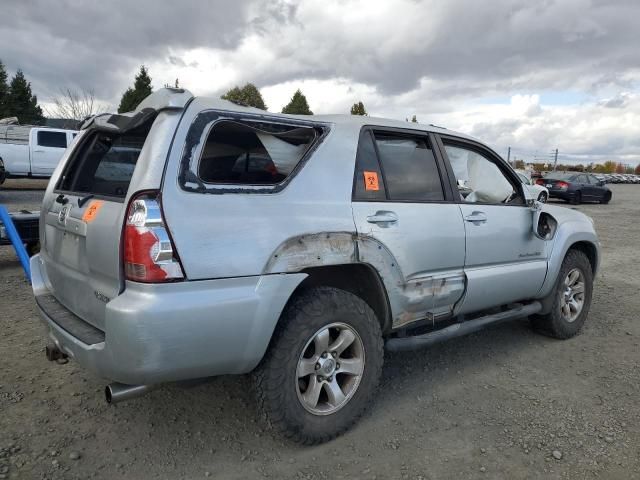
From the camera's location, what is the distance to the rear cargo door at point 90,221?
238 centimetres

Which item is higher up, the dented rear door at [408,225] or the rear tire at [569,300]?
the dented rear door at [408,225]

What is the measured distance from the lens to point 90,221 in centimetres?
253

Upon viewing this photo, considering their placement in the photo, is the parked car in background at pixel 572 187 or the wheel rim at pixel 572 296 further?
the parked car in background at pixel 572 187

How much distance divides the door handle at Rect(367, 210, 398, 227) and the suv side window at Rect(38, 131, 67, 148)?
16.7 m

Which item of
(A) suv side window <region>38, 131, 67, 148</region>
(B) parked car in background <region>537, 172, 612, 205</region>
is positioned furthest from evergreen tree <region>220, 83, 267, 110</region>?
(B) parked car in background <region>537, 172, 612, 205</region>

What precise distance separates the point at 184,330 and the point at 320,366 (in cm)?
83

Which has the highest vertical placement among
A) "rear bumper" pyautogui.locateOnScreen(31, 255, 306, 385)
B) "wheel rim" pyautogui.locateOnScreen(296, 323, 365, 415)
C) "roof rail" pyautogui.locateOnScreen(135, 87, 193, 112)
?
"roof rail" pyautogui.locateOnScreen(135, 87, 193, 112)

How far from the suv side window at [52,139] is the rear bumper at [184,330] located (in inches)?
649

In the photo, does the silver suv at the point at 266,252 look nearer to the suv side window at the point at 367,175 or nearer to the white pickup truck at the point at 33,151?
the suv side window at the point at 367,175

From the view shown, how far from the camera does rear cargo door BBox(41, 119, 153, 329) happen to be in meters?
2.38

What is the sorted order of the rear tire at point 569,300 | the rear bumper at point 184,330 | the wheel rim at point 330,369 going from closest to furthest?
the rear bumper at point 184,330
the wheel rim at point 330,369
the rear tire at point 569,300

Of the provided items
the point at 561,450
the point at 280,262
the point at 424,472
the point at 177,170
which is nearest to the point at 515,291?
the point at 561,450

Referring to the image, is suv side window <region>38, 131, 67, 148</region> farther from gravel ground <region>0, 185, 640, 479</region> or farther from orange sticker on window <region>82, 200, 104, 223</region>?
orange sticker on window <region>82, 200, 104, 223</region>

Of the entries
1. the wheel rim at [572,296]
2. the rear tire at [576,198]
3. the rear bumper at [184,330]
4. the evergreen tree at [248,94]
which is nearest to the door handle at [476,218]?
the wheel rim at [572,296]
